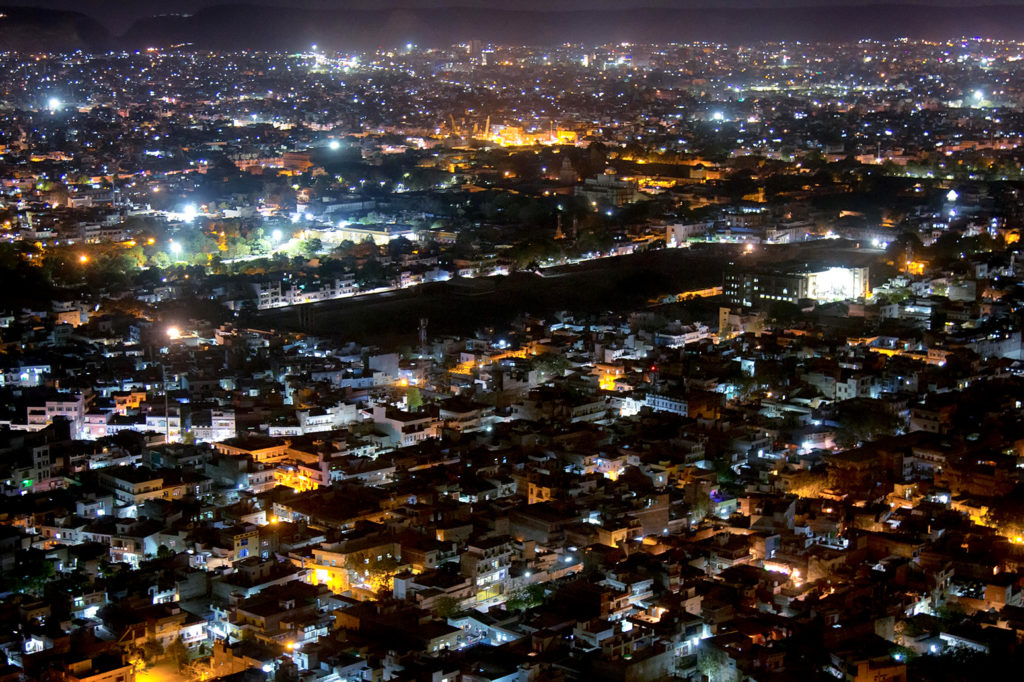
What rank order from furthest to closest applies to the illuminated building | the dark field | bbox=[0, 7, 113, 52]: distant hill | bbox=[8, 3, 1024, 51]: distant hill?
bbox=[8, 3, 1024, 51]: distant hill < bbox=[0, 7, 113, 52]: distant hill < the illuminated building < the dark field

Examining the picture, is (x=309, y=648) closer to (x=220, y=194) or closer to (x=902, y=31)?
(x=220, y=194)

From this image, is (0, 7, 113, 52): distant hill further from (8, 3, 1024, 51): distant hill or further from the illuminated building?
the illuminated building

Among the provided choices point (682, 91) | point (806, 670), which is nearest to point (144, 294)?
point (806, 670)

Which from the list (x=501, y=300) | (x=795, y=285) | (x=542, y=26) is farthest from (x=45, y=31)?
(x=795, y=285)

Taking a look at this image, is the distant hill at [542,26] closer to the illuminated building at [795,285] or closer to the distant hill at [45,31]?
the distant hill at [45,31]

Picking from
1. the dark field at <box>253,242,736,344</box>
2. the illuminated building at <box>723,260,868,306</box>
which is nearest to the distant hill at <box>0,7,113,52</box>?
the dark field at <box>253,242,736,344</box>

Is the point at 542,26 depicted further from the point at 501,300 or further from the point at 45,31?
the point at 501,300

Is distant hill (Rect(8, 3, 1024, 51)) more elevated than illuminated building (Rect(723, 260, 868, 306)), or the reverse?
distant hill (Rect(8, 3, 1024, 51))
